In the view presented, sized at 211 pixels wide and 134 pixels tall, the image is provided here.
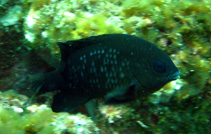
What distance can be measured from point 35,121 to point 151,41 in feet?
6.89

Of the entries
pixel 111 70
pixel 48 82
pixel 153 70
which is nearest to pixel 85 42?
pixel 111 70

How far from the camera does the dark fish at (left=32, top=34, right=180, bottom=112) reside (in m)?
2.15

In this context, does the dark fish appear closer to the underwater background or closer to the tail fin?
the tail fin

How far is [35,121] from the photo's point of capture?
9.34 ft

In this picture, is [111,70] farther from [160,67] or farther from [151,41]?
[151,41]

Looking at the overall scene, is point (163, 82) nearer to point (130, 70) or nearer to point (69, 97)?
point (130, 70)

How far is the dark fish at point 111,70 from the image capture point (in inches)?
84.7

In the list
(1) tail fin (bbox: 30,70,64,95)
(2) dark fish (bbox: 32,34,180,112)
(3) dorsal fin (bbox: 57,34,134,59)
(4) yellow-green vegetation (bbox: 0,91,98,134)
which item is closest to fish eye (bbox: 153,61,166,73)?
(2) dark fish (bbox: 32,34,180,112)

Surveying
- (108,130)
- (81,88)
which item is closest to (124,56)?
(81,88)

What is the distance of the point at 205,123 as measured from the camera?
3602mm

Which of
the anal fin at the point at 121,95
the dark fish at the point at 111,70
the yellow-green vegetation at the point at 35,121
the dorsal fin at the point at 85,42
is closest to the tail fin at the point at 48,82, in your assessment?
the dark fish at the point at 111,70

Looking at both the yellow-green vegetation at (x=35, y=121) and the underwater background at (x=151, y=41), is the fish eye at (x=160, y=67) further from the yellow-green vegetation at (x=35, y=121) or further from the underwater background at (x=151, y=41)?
the yellow-green vegetation at (x=35, y=121)

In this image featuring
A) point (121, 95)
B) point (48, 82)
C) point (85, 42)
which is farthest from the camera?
point (48, 82)

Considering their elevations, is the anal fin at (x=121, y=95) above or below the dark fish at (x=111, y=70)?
below
